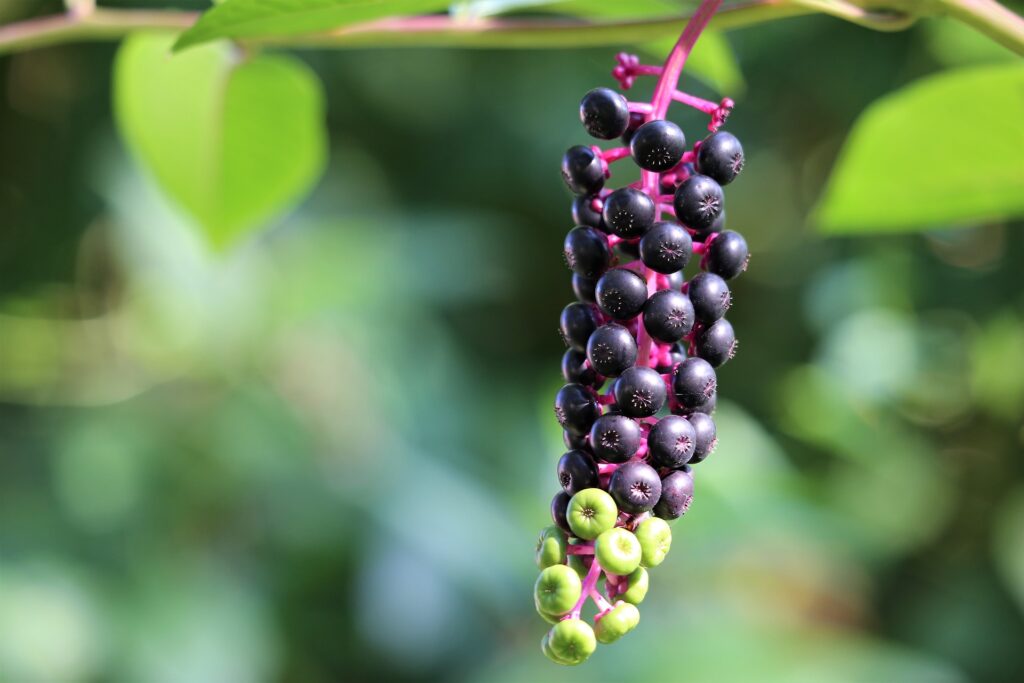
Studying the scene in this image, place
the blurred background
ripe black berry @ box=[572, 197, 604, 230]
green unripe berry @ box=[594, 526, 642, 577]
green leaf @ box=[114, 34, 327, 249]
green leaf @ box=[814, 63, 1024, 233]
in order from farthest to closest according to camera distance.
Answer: the blurred background
green leaf @ box=[114, 34, 327, 249]
green leaf @ box=[814, 63, 1024, 233]
ripe black berry @ box=[572, 197, 604, 230]
green unripe berry @ box=[594, 526, 642, 577]

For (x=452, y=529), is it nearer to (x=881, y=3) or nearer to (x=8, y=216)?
(x=8, y=216)

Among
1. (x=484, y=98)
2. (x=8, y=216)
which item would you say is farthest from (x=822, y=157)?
(x=8, y=216)

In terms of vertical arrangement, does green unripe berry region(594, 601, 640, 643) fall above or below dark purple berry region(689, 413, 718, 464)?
below

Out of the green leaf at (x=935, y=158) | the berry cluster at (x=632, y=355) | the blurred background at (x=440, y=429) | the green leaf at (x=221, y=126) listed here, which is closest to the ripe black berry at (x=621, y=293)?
the berry cluster at (x=632, y=355)

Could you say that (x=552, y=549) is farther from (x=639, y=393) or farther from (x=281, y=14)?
(x=281, y=14)

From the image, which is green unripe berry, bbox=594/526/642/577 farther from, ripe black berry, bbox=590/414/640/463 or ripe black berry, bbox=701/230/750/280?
ripe black berry, bbox=701/230/750/280

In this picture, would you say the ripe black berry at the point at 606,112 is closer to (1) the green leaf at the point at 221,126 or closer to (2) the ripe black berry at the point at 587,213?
(2) the ripe black berry at the point at 587,213

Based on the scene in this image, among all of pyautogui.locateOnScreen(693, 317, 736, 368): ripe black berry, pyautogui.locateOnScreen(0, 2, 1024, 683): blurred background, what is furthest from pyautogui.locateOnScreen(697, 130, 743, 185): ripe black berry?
pyautogui.locateOnScreen(0, 2, 1024, 683): blurred background
